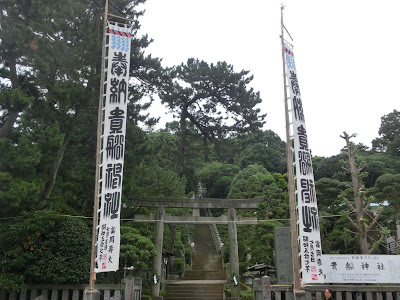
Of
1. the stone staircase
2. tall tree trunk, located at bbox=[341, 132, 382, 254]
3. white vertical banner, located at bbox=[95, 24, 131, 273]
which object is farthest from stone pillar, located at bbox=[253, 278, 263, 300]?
the stone staircase

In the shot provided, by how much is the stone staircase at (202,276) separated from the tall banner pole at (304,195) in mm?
9167

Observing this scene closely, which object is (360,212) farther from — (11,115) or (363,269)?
(11,115)

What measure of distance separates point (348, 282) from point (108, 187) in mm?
8109

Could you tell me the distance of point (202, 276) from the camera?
22.2m

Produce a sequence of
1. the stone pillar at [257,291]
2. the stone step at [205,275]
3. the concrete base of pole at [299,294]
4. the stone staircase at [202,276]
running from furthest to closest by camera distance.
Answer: the stone step at [205,275] < the stone staircase at [202,276] < the stone pillar at [257,291] < the concrete base of pole at [299,294]

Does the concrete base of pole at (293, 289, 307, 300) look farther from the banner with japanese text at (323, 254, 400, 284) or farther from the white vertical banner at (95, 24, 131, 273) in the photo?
the white vertical banner at (95, 24, 131, 273)

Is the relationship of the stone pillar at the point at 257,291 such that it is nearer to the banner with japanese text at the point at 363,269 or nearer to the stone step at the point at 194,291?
the banner with japanese text at the point at 363,269

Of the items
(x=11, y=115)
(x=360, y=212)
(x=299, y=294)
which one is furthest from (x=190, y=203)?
(x=299, y=294)

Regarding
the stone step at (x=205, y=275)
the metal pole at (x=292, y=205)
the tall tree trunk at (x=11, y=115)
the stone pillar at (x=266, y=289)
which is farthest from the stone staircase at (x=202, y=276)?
the tall tree trunk at (x=11, y=115)

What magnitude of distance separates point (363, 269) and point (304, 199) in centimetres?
437

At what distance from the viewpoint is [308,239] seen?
852 centimetres

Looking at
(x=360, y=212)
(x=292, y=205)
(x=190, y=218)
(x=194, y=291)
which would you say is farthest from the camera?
(x=194, y=291)

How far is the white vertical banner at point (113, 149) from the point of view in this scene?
27.0 feet

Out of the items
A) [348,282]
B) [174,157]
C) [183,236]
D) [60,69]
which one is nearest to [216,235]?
[183,236]
